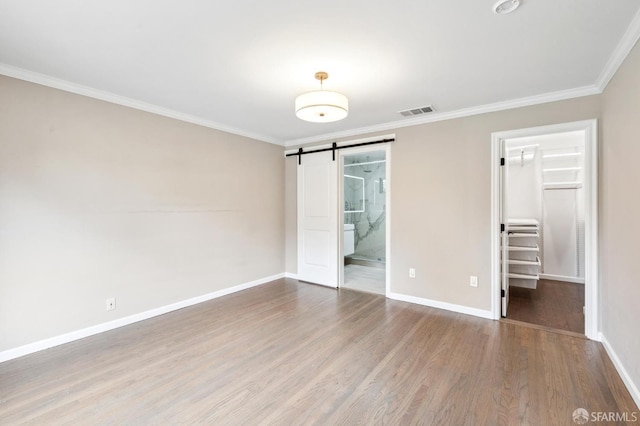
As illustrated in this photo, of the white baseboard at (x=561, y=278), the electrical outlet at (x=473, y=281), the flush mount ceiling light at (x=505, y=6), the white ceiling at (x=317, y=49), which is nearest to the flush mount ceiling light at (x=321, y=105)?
the white ceiling at (x=317, y=49)

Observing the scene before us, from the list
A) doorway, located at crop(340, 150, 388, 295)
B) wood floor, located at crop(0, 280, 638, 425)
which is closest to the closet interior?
wood floor, located at crop(0, 280, 638, 425)

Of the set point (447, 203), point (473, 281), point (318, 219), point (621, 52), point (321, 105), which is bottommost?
point (473, 281)

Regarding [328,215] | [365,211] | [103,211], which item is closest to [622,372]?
[328,215]

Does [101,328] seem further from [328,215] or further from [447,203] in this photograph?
[447,203]

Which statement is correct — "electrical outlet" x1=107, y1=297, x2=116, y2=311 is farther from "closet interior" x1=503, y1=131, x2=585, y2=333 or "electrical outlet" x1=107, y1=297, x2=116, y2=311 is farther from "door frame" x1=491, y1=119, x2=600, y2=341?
"closet interior" x1=503, y1=131, x2=585, y2=333

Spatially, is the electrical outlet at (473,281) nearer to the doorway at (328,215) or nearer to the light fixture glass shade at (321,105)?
the doorway at (328,215)

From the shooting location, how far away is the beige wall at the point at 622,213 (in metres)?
1.95

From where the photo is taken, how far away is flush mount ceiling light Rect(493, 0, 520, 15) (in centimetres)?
163

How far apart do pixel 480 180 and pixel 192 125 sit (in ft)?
11.9

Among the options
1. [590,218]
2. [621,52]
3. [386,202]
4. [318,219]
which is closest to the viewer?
[621,52]

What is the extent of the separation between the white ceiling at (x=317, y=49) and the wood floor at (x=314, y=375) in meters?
2.40

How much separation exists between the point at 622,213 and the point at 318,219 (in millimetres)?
3514

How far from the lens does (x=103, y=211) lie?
2967 mm

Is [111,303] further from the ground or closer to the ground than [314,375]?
further from the ground
